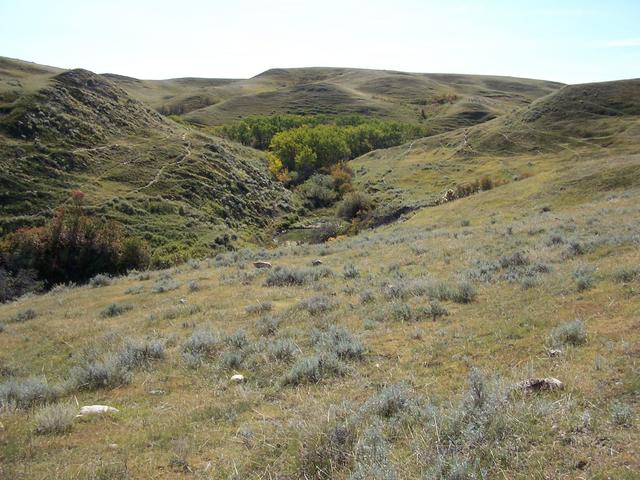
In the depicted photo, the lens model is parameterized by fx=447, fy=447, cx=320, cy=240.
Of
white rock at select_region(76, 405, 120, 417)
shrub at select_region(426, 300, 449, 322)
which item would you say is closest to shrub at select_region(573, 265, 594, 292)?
shrub at select_region(426, 300, 449, 322)

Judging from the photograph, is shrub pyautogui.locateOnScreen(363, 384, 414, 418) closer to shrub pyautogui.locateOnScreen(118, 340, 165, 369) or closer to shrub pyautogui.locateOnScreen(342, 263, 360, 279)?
shrub pyautogui.locateOnScreen(118, 340, 165, 369)

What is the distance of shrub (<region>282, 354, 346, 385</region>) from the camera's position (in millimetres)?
8023

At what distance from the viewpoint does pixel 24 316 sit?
1872cm

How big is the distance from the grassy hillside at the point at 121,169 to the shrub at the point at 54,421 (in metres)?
42.6

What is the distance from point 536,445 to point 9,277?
3914cm

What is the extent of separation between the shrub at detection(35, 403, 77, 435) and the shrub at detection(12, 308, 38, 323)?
14052 mm

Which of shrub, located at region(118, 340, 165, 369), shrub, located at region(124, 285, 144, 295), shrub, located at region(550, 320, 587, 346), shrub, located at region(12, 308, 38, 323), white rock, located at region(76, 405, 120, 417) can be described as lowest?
shrub, located at region(12, 308, 38, 323)

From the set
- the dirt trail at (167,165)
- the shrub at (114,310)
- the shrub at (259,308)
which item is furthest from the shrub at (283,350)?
the dirt trail at (167,165)

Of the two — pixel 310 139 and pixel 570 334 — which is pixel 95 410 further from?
pixel 310 139

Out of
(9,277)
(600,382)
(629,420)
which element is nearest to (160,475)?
(629,420)

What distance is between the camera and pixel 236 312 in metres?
14.3

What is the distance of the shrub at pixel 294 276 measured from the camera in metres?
17.5

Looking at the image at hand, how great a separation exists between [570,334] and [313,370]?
176 inches

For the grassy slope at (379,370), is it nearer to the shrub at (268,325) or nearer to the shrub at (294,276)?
the shrub at (268,325)
